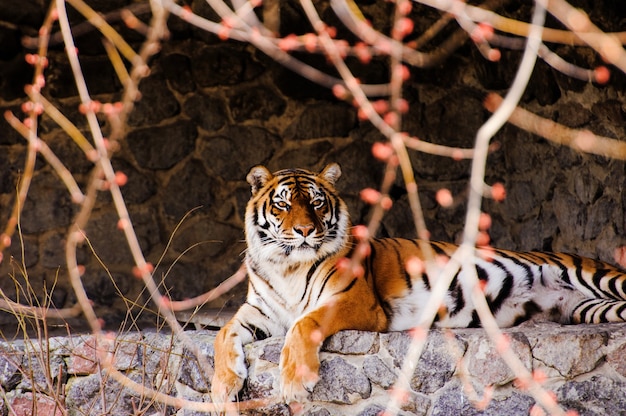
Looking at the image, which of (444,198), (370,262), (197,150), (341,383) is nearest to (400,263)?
(370,262)

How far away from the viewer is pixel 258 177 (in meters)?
4.43

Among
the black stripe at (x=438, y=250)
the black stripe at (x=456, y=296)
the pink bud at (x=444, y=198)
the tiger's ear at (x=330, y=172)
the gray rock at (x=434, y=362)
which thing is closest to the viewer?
the pink bud at (x=444, y=198)

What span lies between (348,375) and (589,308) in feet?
3.88

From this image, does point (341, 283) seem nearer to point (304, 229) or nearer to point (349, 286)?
point (349, 286)

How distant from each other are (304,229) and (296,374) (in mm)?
740

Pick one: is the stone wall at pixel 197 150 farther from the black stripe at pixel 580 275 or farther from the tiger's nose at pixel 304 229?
the tiger's nose at pixel 304 229

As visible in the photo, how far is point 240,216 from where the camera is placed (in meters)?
6.27

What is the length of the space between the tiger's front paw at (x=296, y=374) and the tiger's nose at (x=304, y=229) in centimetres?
62

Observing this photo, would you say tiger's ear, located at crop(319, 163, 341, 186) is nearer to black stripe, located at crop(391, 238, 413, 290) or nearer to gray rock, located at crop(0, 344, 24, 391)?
black stripe, located at crop(391, 238, 413, 290)

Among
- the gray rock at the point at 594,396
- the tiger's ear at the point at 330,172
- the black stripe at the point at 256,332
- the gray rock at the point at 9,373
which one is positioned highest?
the tiger's ear at the point at 330,172

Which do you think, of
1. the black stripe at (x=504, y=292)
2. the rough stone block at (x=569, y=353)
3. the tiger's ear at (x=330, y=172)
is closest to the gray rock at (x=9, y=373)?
the tiger's ear at (x=330, y=172)

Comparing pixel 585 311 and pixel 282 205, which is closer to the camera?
pixel 585 311

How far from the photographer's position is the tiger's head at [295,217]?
415 cm

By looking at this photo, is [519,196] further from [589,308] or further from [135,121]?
[135,121]
